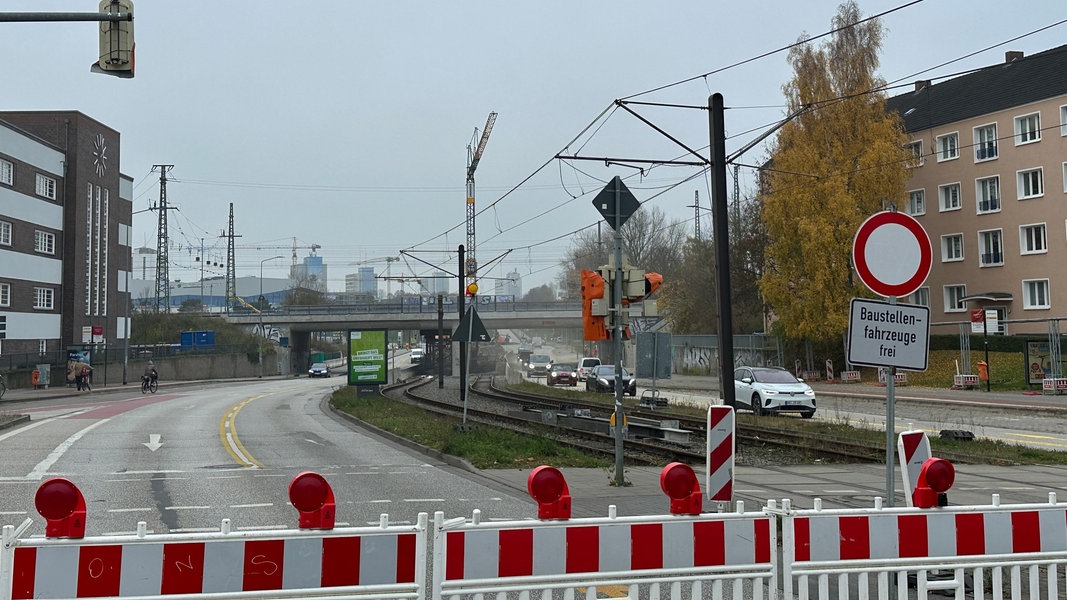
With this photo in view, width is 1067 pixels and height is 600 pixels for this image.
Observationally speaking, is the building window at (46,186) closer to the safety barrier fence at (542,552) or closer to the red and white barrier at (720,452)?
the red and white barrier at (720,452)

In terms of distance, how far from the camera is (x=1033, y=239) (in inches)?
1820

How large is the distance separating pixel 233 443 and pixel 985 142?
43.2 metres

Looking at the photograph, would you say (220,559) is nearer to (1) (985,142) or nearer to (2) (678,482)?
(2) (678,482)

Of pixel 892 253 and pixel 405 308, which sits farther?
pixel 405 308

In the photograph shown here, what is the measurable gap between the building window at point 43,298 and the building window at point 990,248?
52399 mm

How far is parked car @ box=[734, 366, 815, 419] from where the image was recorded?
25.9 m

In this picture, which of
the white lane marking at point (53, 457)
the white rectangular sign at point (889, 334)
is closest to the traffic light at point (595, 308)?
the white rectangular sign at point (889, 334)

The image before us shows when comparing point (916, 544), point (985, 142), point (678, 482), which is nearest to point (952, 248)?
point (985, 142)

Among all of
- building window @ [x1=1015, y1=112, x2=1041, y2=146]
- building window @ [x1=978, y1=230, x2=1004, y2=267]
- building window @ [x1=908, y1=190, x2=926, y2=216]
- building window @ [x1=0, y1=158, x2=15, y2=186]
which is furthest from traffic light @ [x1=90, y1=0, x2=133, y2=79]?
building window @ [x1=908, y1=190, x2=926, y2=216]

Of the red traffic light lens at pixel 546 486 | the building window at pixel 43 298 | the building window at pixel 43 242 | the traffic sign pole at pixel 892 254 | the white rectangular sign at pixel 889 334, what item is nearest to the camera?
the red traffic light lens at pixel 546 486

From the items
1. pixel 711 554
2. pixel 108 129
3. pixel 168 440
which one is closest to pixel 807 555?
pixel 711 554

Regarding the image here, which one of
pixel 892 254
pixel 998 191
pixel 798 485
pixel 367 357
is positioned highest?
pixel 998 191

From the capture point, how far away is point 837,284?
4541 cm

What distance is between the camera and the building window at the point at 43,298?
53.6 metres
